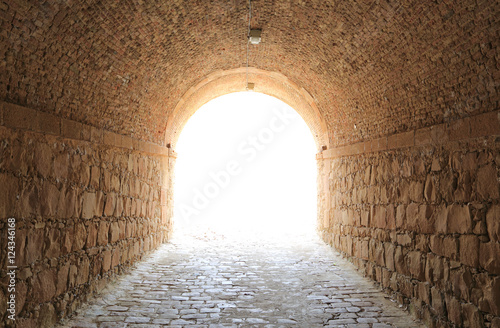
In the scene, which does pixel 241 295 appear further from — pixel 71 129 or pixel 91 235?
pixel 71 129

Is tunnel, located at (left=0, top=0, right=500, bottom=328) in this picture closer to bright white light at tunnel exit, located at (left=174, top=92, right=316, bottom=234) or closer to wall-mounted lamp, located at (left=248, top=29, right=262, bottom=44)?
wall-mounted lamp, located at (left=248, top=29, right=262, bottom=44)

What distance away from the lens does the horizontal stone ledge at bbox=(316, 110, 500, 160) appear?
3.72 meters

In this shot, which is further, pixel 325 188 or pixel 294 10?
pixel 325 188

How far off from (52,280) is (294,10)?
201 inches

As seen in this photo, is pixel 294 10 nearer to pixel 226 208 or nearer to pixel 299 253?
pixel 299 253

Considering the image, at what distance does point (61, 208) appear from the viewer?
4.66 meters

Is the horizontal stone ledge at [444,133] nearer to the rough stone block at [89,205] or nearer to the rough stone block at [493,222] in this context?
the rough stone block at [493,222]

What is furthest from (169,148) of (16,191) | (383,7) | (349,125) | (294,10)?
(383,7)

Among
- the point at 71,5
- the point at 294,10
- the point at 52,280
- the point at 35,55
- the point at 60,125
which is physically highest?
the point at 294,10

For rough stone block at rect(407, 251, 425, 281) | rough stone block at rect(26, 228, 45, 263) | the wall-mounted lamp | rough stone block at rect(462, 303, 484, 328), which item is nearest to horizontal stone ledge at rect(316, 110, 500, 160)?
rough stone block at rect(407, 251, 425, 281)

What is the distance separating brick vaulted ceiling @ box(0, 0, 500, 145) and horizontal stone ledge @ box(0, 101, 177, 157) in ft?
0.43

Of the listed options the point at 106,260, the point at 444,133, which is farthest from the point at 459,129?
the point at 106,260

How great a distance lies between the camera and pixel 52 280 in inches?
172

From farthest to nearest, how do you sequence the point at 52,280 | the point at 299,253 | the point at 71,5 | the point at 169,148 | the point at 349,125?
1. the point at 169,148
2. the point at 299,253
3. the point at 349,125
4. the point at 52,280
5. the point at 71,5
